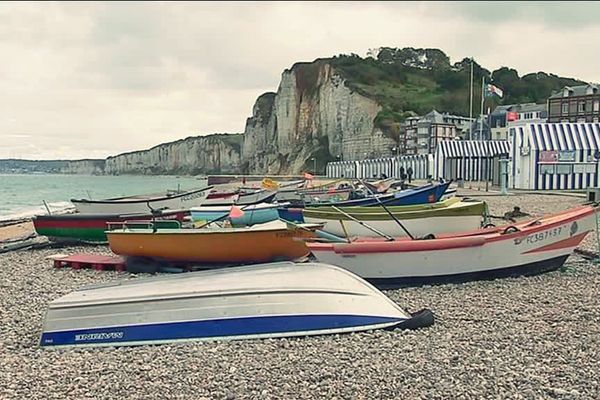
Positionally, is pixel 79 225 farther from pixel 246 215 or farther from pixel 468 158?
pixel 468 158

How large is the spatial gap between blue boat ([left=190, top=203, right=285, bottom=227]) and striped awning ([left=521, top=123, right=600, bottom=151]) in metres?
20.7

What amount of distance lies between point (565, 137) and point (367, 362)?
2916 centimetres

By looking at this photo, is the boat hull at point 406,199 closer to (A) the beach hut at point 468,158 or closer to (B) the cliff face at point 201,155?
(A) the beach hut at point 468,158

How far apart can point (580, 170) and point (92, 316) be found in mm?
29385

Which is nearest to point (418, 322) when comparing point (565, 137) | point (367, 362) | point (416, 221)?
point (367, 362)

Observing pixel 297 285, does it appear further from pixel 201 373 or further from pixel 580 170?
pixel 580 170

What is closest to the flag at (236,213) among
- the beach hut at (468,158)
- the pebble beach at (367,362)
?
the pebble beach at (367,362)

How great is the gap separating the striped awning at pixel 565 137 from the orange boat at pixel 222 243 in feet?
77.3

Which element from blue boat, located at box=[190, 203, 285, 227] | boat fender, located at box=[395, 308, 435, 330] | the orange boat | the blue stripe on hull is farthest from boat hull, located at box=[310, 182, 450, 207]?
the blue stripe on hull

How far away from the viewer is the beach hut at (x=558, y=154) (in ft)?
100

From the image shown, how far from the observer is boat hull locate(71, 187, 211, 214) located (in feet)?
59.5

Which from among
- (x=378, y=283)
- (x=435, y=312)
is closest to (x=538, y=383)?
(x=435, y=312)

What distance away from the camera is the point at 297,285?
269 inches

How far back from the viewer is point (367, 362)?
5461 millimetres
